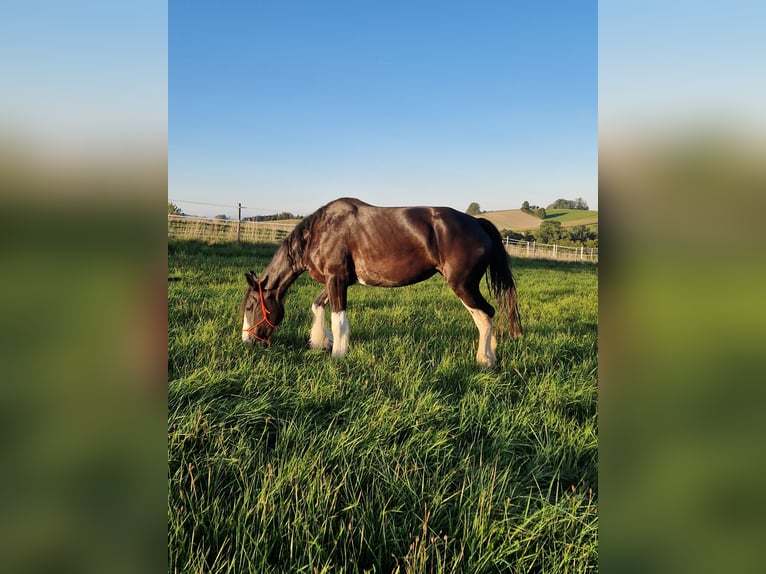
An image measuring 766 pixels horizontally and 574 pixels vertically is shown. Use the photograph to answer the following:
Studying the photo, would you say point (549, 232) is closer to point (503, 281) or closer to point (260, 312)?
point (503, 281)

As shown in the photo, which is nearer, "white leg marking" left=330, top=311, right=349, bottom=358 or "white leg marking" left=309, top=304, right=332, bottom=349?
"white leg marking" left=330, top=311, right=349, bottom=358

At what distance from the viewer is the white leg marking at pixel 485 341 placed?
14.3 ft

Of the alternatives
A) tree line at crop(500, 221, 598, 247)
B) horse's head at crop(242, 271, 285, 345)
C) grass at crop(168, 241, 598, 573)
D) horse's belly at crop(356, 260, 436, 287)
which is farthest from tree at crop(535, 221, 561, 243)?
horse's head at crop(242, 271, 285, 345)

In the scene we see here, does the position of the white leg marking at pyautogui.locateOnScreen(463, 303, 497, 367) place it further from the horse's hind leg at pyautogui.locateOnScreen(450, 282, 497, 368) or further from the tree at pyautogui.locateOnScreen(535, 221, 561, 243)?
the tree at pyautogui.locateOnScreen(535, 221, 561, 243)

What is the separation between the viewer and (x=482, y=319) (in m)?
4.70

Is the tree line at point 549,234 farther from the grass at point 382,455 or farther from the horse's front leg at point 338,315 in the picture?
the grass at point 382,455

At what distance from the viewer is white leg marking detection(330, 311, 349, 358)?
4.76m

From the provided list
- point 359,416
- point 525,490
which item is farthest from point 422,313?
point 525,490

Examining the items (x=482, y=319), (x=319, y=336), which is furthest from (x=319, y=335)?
(x=482, y=319)

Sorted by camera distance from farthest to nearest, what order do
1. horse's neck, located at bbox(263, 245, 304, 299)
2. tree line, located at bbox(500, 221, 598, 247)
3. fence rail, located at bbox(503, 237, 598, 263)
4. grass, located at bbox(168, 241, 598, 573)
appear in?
tree line, located at bbox(500, 221, 598, 247)
fence rail, located at bbox(503, 237, 598, 263)
horse's neck, located at bbox(263, 245, 304, 299)
grass, located at bbox(168, 241, 598, 573)

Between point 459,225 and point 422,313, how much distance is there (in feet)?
7.20

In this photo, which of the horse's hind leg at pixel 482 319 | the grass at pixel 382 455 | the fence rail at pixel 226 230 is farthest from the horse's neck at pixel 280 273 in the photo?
the fence rail at pixel 226 230

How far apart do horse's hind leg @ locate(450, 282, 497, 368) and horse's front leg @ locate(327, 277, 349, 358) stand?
141 centimetres
